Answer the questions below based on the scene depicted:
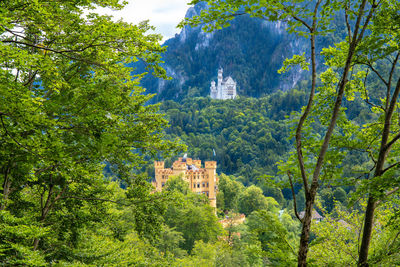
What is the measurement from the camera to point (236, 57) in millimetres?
184500

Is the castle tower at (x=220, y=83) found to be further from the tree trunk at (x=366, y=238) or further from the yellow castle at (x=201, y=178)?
the tree trunk at (x=366, y=238)

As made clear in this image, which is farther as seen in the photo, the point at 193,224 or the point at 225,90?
the point at 225,90

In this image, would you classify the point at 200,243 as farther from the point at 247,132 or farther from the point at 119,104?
the point at 247,132

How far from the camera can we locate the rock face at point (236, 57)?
173m

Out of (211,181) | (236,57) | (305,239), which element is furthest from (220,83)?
(305,239)

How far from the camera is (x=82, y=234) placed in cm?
1016

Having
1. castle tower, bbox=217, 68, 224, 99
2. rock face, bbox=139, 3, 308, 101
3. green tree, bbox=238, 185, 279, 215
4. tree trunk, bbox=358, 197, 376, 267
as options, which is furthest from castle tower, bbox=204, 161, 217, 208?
rock face, bbox=139, 3, 308, 101

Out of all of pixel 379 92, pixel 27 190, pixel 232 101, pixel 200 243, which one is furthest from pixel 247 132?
pixel 27 190

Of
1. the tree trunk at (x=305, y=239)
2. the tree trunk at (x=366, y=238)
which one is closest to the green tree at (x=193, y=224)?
the tree trunk at (x=366, y=238)

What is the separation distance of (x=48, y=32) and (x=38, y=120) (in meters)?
2.89

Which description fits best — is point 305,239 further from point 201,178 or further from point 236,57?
point 236,57

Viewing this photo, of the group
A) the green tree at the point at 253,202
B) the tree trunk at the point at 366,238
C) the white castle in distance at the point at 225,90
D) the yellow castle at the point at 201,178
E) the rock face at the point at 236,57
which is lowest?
the green tree at the point at 253,202

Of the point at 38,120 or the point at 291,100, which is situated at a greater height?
the point at 291,100

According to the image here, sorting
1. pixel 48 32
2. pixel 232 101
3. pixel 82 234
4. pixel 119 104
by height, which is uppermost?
pixel 232 101
